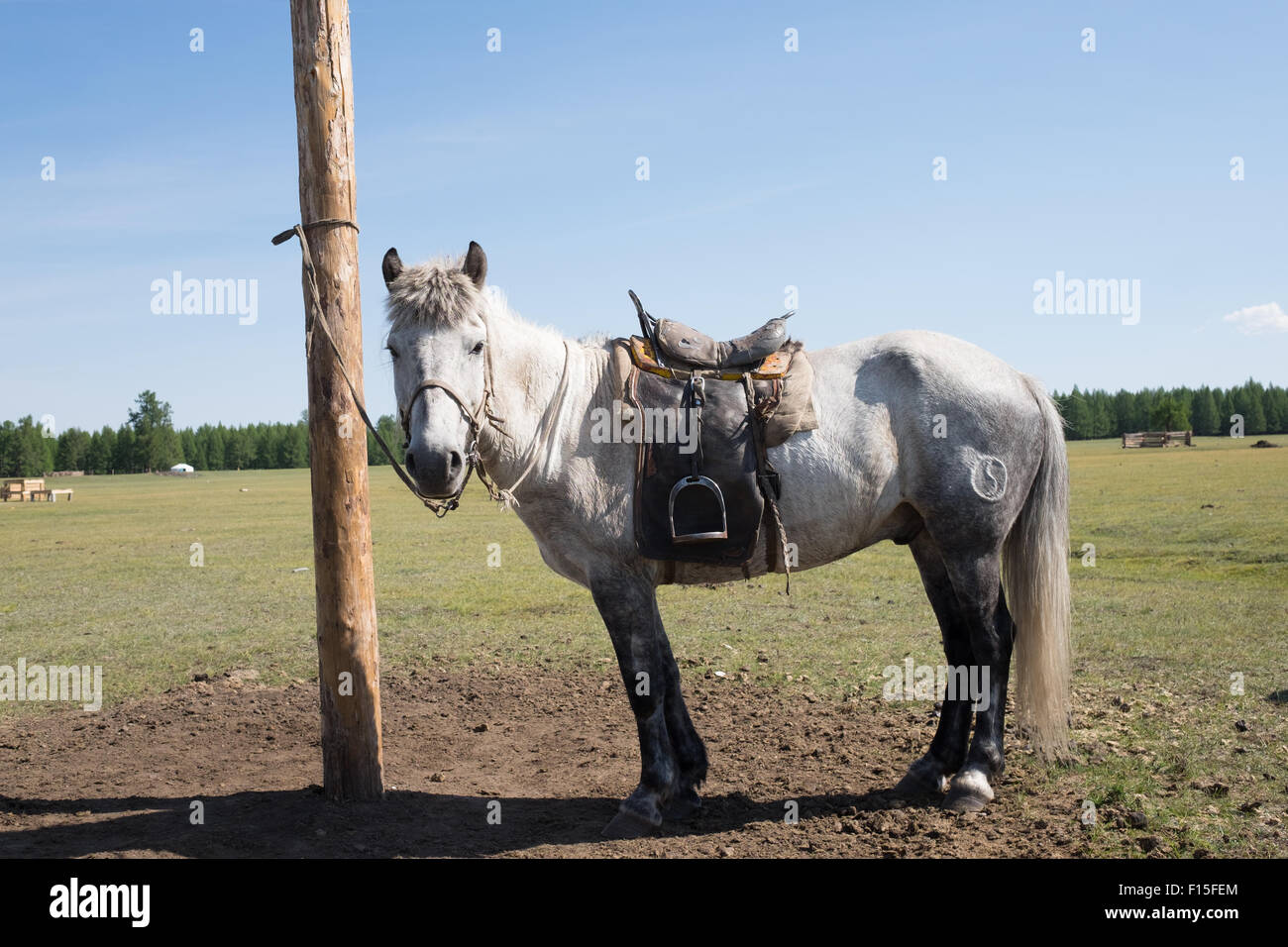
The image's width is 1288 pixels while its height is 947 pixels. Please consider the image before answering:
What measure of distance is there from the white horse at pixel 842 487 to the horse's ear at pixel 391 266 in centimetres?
1

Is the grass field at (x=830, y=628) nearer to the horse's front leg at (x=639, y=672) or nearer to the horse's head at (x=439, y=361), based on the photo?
the horse's front leg at (x=639, y=672)

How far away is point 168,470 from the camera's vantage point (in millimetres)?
109625

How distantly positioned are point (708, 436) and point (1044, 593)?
7.75 ft

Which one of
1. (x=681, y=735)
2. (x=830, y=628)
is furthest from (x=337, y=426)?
(x=830, y=628)

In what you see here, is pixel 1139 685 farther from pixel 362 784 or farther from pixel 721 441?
pixel 362 784

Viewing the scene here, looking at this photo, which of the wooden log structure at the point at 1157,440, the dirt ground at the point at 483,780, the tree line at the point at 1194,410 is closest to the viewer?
the dirt ground at the point at 483,780

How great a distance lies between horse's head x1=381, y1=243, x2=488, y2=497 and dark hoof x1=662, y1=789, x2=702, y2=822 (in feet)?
7.55

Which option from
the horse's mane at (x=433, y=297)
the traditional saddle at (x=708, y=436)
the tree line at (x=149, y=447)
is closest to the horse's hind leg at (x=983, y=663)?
the traditional saddle at (x=708, y=436)

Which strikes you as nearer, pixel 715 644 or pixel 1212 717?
pixel 1212 717

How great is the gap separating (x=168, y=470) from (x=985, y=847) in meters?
122

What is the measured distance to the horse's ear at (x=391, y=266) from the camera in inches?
180

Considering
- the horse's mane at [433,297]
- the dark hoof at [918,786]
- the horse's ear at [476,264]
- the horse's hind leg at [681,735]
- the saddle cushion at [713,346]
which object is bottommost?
the dark hoof at [918,786]
